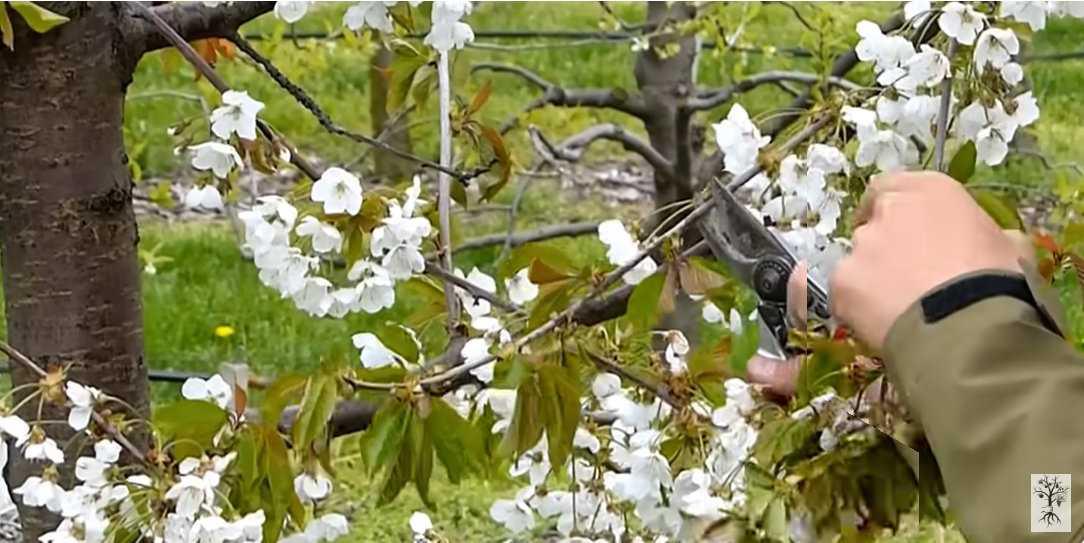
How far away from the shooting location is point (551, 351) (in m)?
1.15

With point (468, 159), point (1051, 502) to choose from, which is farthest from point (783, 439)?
point (468, 159)

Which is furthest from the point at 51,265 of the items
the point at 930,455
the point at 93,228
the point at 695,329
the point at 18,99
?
the point at 695,329

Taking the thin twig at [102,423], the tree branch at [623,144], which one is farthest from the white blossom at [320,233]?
the tree branch at [623,144]

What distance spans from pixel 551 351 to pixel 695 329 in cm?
178

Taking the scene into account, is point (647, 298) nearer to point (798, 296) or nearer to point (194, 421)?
point (798, 296)

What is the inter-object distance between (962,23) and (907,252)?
233mm

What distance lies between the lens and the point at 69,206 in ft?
4.40

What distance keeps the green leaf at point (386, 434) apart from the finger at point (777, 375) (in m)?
0.27

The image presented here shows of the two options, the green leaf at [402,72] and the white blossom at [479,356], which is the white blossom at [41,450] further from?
Answer: the green leaf at [402,72]

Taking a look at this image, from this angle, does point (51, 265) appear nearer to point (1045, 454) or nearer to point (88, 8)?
point (88, 8)

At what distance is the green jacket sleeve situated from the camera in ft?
2.61

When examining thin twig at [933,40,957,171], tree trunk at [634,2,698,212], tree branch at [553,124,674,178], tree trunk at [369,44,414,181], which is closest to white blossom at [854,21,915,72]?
thin twig at [933,40,957,171]

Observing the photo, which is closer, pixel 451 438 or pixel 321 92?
pixel 451 438

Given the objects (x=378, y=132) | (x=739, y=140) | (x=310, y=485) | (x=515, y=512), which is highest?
(x=739, y=140)
